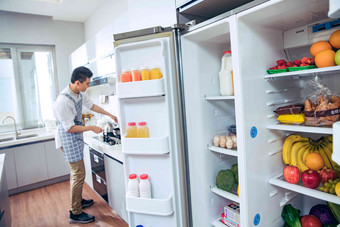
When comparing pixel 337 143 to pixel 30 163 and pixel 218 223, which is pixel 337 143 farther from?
pixel 30 163

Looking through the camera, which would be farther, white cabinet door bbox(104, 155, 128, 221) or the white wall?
the white wall

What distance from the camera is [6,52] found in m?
3.70

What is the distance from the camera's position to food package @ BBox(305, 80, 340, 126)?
1.08 m

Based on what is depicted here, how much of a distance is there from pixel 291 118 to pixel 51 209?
285 centimetres

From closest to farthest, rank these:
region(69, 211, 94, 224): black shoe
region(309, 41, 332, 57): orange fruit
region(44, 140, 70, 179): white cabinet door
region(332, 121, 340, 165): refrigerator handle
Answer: region(332, 121, 340, 165): refrigerator handle → region(309, 41, 332, 57): orange fruit → region(69, 211, 94, 224): black shoe → region(44, 140, 70, 179): white cabinet door

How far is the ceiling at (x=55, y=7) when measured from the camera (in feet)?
10.2

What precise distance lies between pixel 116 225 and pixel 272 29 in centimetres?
223

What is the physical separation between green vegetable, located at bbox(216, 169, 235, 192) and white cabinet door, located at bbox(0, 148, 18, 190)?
303cm

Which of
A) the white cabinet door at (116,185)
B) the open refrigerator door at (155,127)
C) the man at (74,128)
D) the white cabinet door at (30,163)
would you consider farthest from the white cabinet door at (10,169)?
the open refrigerator door at (155,127)

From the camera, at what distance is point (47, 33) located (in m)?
3.85

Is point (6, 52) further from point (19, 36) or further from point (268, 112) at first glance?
point (268, 112)

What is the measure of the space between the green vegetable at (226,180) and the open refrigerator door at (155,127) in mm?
242

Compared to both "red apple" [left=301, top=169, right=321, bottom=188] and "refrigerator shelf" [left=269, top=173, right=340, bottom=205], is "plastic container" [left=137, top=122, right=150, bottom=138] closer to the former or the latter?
"refrigerator shelf" [left=269, top=173, right=340, bottom=205]

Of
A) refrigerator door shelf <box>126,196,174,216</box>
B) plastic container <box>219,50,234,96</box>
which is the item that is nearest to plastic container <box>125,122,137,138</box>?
refrigerator door shelf <box>126,196,174,216</box>
